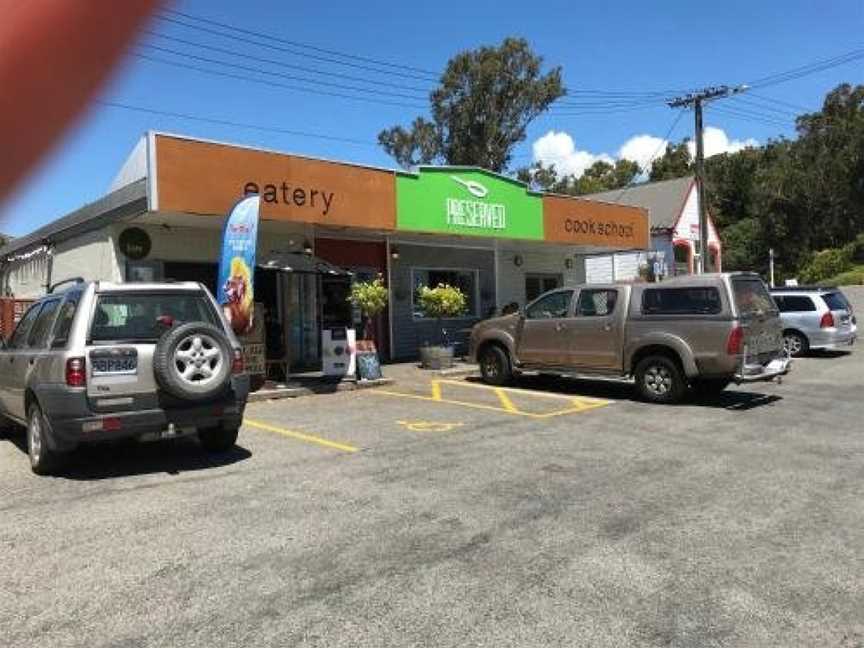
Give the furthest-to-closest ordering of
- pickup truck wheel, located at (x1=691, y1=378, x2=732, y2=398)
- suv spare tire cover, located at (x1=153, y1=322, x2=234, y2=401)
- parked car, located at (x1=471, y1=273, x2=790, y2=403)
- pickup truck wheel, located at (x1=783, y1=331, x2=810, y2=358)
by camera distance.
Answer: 1. pickup truck wheel, located at (x1=783, y1=331, x2=810, y2=358)
2. pickup truck wheel, located at (x1=691, y1=378, x2=732, y2=398)
3. parked car, located at (x1=471, y1=273, x2=790, y2=403)
4. suv spare tire cover, located at (x1=153, y1=322, x2=234, y2=401)

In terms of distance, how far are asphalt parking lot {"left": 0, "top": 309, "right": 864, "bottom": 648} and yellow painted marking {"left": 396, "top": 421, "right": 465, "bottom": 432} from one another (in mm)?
74

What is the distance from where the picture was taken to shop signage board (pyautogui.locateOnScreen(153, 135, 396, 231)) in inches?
524

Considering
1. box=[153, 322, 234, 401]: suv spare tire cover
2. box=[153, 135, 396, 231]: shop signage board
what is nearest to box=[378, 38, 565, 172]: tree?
box=[153, 135, 396, 231]: shop signage board

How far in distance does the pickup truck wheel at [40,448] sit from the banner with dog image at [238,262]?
4621 millimetres

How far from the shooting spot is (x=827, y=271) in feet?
163

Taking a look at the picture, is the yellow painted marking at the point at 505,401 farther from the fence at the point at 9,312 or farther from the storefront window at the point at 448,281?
the fence at the point at 9,312

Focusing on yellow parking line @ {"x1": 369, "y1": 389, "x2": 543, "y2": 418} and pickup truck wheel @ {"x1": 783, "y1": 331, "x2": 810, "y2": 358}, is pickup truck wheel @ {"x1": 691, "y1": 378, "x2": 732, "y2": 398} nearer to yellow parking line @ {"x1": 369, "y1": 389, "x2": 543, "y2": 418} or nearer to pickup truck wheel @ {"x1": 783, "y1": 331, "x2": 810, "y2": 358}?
yellow parking line @ {"x1": 369, "y1": 389, "x2": 543, "y2": 418}

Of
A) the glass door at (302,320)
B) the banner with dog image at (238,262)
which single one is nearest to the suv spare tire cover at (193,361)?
the banner with dog image at (238,262)

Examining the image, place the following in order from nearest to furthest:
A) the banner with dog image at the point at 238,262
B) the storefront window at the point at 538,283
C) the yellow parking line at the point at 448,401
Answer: the yellow parking line at the point at 448,401, the banner with dog image at the point at 238,262, the storefront window at the point at 538,283

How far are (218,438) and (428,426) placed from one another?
2.84 metres

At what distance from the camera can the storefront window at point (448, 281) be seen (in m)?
21.2

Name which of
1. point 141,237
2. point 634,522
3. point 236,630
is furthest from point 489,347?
point 236,630

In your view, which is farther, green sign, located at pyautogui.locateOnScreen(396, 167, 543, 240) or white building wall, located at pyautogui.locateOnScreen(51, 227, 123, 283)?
green sign, located at pyautogui.locateOnScreen(396, 167, 543, 240)

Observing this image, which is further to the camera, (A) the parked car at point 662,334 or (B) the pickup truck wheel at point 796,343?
(B) the pickup truck wheel at point 796,343
